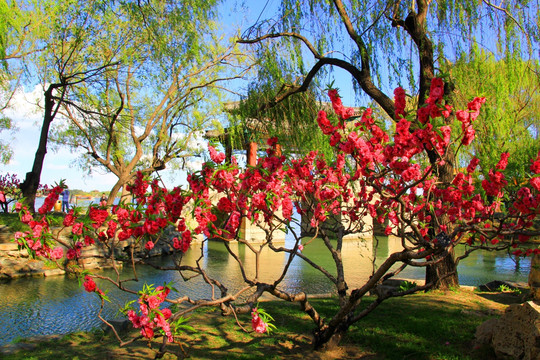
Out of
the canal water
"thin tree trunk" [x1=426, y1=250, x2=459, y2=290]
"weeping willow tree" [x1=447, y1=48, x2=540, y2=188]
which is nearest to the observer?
"weeping willow tree" [x1=447, y1=48, x2=540, y2=188]

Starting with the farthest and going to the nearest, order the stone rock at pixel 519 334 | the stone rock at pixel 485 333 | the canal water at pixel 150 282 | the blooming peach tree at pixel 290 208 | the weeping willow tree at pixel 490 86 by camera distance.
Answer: the canal water at pixel 150 282 < the weeping willow tree at pixel 490 86 < the stone rock at pixel 485 333 < the stone rock at pixel 519 334 < the blooming peach tree at pixel 290 208

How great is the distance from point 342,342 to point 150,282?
5747mm

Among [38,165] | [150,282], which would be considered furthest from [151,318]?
[38,165]

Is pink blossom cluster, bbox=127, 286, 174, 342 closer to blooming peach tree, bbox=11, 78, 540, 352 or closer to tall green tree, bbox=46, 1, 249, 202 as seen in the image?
blooming peach tree, bbox=11, 78, 540, 352

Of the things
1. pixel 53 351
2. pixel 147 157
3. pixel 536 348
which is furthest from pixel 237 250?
pixel 536 348

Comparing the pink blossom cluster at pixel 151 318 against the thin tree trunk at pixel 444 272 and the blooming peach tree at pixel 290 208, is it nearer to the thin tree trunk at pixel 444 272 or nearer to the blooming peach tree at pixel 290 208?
the blooming peach tree at pixel 290 208

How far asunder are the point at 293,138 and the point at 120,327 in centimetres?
294

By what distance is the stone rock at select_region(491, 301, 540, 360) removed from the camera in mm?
2748

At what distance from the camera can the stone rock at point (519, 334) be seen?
9.02 ft

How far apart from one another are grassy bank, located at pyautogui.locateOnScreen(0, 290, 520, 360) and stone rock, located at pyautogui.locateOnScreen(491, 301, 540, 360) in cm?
22

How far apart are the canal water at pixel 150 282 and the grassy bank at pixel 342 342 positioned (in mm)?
796

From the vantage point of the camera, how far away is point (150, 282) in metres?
8.36

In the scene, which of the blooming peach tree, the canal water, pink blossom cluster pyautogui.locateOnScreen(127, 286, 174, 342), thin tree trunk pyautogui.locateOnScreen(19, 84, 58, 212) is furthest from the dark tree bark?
pink blossom cluster pyautogui.locateOnScreen(127, 286, 174, 342)

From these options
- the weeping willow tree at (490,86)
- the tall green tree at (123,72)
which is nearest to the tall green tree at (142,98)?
the tall green tree at (123,72)
